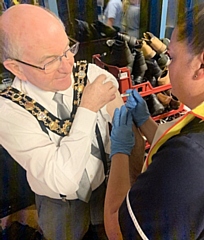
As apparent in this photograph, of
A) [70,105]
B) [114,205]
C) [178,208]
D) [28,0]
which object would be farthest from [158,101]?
[178,208]

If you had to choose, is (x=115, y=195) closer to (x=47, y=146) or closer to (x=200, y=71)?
(x=47, y=146)

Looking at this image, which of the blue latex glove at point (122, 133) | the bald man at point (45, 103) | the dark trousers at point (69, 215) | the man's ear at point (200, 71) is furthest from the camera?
the dark trousers at point (69, 215)

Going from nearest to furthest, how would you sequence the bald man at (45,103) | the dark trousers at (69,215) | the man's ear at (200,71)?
1. the man's ear at (200,71)
2. the bald man at (45,103)
3. the dark trousers at (69,215)

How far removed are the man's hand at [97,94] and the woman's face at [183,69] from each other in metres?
0.31

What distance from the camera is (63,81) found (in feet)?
3.59

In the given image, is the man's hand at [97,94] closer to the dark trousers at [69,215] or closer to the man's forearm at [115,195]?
the man's forearm at [115,195]

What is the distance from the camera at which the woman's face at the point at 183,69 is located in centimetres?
75

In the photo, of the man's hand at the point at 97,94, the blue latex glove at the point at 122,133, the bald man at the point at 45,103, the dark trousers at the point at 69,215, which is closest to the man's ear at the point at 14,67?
the bald man at the point at 45,103

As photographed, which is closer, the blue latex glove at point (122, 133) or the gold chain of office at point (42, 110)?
the gold chain of office at point (42, 110)

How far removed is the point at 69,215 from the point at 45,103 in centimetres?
49

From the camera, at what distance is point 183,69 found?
0.77 metres

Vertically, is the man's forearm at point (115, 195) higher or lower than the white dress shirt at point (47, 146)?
lower

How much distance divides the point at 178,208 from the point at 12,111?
63cm

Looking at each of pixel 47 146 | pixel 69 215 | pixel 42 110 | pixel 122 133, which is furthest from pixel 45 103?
pixel 69 215
